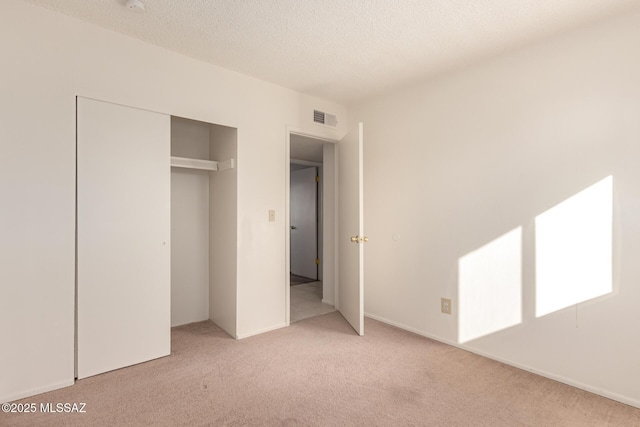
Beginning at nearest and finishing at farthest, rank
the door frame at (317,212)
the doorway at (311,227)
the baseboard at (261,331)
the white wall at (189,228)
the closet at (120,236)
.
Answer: the closet at (120,236)
the baseboard at (261,331)
the white wall at (189,228)
the doorway at (311,227)
the door frame at (317,212)

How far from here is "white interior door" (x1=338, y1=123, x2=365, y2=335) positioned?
10.2 feet

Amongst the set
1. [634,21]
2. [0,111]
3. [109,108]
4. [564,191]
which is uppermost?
[634,21]

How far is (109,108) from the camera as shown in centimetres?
236

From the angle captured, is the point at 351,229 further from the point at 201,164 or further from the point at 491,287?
the point at 201,164

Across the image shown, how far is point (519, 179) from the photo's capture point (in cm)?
248

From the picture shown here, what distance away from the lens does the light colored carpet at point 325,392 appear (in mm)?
1844

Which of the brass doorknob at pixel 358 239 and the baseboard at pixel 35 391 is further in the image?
the brass doorknob at pixel 358 239

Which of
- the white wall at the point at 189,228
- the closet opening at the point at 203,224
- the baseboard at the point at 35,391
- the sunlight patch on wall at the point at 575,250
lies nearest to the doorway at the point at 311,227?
the closet opening at the point at 203,224

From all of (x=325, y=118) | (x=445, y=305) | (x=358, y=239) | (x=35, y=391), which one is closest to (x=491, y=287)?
(x=445, y=305)

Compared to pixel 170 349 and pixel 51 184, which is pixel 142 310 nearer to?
pixel 170 349

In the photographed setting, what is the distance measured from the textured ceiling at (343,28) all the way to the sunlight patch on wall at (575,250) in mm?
1172

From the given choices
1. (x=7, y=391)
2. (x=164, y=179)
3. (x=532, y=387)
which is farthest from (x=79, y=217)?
(x=532, y=387)

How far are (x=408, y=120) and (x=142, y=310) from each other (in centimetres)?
290

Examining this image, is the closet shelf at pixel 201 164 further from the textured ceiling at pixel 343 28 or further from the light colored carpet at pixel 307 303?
the light colored carpet at pixel 307 303
